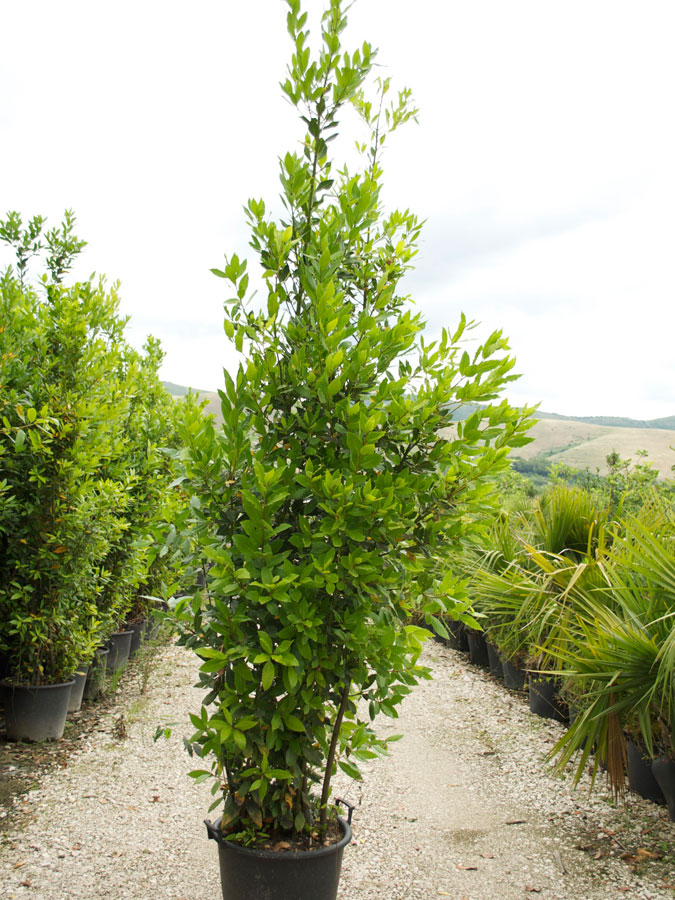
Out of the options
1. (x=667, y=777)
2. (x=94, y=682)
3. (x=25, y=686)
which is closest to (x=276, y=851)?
(x=667, y=777)

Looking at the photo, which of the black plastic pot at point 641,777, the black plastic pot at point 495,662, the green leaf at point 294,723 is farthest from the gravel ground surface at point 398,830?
the black plastic pot at point 495,662

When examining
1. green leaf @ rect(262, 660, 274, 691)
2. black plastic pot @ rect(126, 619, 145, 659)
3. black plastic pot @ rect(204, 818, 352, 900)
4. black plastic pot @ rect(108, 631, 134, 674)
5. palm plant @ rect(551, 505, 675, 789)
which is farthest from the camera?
black plastic pot @ rect(126, 619, 145, 659)

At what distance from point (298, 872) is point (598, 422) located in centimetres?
7832

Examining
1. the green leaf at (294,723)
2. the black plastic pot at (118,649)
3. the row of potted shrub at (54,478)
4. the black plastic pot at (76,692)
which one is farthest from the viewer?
the black plastic pot at (118,649)

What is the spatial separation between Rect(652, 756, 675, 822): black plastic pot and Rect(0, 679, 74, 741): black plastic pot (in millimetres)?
3682

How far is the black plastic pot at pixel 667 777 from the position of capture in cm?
339

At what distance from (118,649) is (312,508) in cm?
458

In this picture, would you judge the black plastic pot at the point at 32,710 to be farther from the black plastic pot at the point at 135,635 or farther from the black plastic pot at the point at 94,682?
the black plastic pot at the point at 135,635

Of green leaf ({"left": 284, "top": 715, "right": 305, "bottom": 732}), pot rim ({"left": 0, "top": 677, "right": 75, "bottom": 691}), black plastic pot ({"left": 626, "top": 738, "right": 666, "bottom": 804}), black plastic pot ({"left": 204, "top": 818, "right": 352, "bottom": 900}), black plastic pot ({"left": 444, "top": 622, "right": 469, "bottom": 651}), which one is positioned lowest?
black plastic pot ({"left": 444, "top": 622, "right": 469, "bottom": 651})

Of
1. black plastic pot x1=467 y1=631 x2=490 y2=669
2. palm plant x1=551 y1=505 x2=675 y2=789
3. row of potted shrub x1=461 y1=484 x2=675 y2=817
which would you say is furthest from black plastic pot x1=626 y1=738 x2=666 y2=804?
black plastic pot x1=467 y1=631 x2=490 y2=669

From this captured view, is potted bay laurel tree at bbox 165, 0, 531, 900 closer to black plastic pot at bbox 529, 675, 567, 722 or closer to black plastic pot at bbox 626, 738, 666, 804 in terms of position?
black plastic pot at bbox 626, 738, 666, 804

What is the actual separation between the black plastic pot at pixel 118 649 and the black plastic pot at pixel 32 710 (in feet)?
4.55

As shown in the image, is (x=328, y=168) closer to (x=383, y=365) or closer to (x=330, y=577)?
(x=383, y=365)

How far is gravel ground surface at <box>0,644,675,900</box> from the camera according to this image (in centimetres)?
290
